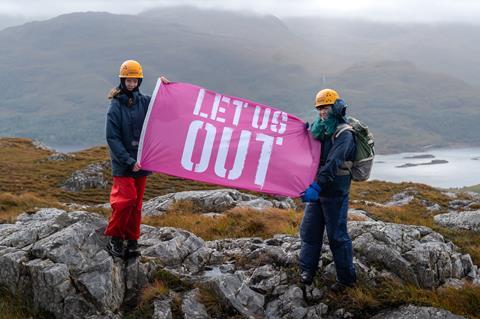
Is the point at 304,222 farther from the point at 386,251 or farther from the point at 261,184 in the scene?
the point at 386,251

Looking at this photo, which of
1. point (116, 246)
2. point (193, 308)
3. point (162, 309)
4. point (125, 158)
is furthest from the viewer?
point (116, 246)

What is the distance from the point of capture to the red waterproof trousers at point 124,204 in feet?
32.1

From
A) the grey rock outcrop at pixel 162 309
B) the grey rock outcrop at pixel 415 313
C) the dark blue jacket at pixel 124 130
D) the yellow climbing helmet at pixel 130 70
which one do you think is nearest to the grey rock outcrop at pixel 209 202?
the dark blue jacket at pixel 124 130

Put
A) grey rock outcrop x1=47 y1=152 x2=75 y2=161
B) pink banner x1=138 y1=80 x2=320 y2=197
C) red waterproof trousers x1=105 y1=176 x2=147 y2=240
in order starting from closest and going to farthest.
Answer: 1. red waterproof trousers x1=105 y1=176 x2=147 y2=240
2. pink banner x1=138 y1=80 x2=320 y2=197
3. grey rock outcrop x1=47 y1=152 x2=75 y2=161

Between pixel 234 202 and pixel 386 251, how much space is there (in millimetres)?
12749

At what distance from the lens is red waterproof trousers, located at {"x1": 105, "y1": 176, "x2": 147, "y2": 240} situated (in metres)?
9.80

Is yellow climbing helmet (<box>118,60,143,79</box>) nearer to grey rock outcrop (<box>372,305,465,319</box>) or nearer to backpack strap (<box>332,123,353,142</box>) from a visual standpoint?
backpack strap (<box>332,123,353,142</box>)

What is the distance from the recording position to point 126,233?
33.9ft

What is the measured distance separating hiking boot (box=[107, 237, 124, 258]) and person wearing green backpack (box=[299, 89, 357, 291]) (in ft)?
12.7

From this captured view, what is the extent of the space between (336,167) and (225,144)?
9.64 feet

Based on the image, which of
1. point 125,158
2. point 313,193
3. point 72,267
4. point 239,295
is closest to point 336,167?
point 313,193

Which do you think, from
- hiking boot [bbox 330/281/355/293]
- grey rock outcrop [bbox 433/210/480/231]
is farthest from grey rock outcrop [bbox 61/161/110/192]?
hiking boot [bbox 330/281/355/293]

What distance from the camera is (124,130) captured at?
10.0 metres

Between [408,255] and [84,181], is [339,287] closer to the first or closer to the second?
[408,255]
